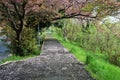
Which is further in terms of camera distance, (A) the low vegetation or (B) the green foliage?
(B) the green foliage

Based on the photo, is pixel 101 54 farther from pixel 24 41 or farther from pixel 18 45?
pixel 18 45

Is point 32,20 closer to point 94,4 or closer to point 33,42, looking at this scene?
point 33,42

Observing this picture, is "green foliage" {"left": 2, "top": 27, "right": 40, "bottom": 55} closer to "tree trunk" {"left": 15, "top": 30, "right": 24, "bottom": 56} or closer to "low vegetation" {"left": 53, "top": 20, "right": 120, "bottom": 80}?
"tree trunk" {"left": 15, "top": 30, "right": 24, "bottom": 56}

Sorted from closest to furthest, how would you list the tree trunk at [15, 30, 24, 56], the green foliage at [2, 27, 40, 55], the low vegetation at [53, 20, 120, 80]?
the low vegetation at [53, 20, 120, 80] < the tree trunk at [15, 30, 24, 56] < the green foliage at [2, 27, 40, 55]

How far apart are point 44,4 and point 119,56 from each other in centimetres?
701

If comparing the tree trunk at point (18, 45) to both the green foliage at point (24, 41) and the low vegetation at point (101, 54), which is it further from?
the low vegetation at point (101, 54)

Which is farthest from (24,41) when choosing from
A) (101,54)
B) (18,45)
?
(101,54)

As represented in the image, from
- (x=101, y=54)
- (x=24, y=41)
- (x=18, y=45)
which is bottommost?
(x=101, y=54)

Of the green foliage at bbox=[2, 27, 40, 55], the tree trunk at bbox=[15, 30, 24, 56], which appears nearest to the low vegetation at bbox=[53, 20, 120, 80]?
the green foliage at bbox=[2, 27, 40, 55]

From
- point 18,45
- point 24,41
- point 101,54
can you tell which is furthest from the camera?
point 101,54

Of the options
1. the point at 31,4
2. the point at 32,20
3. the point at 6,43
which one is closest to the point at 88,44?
the point at 32,20

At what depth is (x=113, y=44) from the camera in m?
22.9

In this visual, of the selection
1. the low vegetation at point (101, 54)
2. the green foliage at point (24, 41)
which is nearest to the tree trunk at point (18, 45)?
the green foliage at point (24, 41)

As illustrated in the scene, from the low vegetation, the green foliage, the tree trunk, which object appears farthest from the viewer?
the green foliage
